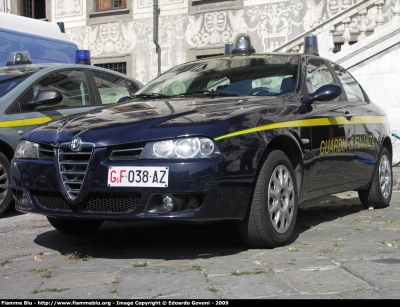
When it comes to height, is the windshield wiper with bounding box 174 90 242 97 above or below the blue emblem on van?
above

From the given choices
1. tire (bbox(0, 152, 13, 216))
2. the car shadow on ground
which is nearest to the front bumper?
the car shadow on ground

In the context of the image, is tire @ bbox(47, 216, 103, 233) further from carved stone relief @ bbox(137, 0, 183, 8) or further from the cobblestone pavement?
carved stone relief @ bbox(137, 0, 183, 8)

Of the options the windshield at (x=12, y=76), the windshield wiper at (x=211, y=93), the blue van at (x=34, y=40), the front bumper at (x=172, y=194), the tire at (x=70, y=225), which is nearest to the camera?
the front bumper at (x=172, y=194)

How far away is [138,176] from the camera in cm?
449

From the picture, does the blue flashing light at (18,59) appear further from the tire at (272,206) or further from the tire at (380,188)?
the tire at (272,206)

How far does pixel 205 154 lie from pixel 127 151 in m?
0.51

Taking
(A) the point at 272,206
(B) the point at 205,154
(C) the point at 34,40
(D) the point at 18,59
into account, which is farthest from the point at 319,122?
(C) the point at 34,40

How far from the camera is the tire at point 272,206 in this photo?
4.77 meters

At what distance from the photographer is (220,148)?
450cm

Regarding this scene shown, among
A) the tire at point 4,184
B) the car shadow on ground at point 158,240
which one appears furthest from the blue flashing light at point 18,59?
the car shadow on ground at point 158,240

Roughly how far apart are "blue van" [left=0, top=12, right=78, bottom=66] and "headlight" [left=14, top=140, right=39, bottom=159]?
491cm

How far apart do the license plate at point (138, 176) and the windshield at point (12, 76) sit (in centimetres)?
302

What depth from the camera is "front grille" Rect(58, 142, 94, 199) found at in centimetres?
468

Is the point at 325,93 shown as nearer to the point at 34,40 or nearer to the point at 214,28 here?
the point at 34,40
